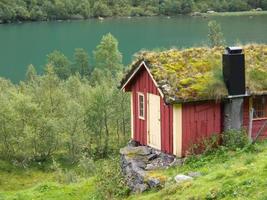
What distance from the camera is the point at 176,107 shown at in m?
21.3

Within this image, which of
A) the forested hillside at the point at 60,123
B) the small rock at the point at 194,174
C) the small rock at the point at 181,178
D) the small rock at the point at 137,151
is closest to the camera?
the small rock at the point at 181,178

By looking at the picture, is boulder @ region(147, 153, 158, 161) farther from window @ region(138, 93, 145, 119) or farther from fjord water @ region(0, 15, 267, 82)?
fjord water @ region(0, 15, 267, 82)

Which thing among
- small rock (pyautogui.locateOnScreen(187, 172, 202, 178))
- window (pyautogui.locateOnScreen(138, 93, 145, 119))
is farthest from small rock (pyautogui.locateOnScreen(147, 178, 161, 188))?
window (pyautogui.locateOnScreen(138, 93, 145, 119))

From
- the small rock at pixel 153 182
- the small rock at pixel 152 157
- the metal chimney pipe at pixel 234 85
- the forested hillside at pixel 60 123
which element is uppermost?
the metal chimney pipe at pixel 234 85

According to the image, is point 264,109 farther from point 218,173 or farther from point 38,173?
point 38,173

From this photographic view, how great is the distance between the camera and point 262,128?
21.9 m

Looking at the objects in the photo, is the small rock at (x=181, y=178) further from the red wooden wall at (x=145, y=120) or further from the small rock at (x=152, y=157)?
the small rock at (x=152, y=157)

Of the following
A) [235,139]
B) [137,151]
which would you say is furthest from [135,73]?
[235,139]

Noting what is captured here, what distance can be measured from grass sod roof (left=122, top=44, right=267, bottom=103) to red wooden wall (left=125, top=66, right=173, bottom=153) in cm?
54

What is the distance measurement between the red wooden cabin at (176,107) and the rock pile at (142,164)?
0.38 metres

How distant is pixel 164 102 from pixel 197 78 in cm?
186

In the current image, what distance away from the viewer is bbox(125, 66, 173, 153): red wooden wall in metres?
22.0

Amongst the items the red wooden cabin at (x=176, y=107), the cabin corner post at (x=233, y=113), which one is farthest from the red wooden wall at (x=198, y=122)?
the cabin corner post at (x=233, y=113)

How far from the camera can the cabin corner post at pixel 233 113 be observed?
21891 mm
